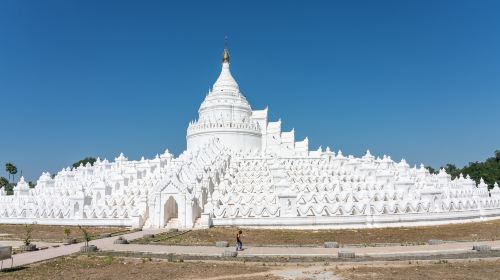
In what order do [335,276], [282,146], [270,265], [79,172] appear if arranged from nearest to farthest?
1. [335,276]
2. [270,265]
3. [79,172]
4. [282,146]

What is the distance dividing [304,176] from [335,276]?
33163mm

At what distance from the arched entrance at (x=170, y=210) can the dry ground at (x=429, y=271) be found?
21159 mm

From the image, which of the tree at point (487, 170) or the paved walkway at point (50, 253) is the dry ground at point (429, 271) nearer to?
the paved walkway at point (50, 253)

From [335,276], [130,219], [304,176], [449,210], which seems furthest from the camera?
[304,176]

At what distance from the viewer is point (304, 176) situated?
51.1 m

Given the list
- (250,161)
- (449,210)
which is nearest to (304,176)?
(250,161)

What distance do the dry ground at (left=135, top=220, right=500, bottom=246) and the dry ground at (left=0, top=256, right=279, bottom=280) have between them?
6.71 metres

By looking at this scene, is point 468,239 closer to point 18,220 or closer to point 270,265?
point 270,265

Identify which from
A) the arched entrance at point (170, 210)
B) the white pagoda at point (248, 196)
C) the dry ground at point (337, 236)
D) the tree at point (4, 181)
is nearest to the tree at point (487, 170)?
the white pagoda at point (248, 196)

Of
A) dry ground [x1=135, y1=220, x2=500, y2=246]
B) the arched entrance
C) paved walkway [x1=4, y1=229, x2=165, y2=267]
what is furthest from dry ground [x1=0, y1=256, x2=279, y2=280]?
the arched entrance

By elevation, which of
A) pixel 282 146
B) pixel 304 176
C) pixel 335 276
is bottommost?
pixel 335 276

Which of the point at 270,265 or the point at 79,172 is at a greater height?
the point at 79,172

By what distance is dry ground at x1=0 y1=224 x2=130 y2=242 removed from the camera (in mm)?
31516

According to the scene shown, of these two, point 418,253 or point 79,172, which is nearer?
point 418,253
